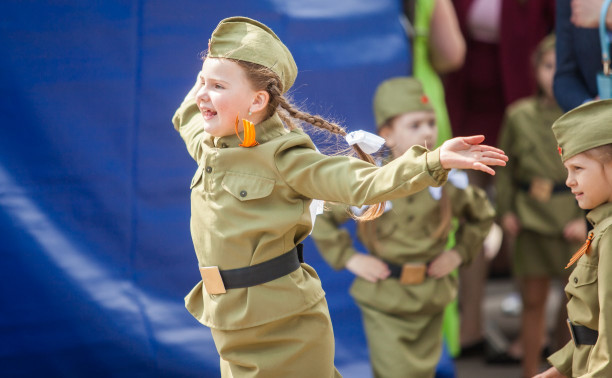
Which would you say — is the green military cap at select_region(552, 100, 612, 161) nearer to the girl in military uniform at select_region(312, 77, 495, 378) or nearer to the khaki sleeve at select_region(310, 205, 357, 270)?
the girl in military uniform at select_region(312, 77, 495, 378)

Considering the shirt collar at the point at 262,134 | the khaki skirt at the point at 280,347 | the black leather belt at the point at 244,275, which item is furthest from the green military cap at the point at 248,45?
the khaki skirt at the point at 280,347

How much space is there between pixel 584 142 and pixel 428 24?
193 cm

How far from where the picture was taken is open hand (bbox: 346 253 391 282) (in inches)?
131

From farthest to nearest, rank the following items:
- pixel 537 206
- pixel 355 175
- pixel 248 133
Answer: pixel 537 206 < pixel 248 133 < pixel 355 175

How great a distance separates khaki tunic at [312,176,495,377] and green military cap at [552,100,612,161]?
0.97 m

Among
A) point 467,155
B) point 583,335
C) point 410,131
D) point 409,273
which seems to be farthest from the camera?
point 410,131

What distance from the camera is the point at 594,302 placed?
2.37 m

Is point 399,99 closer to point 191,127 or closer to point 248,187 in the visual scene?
point 191,127

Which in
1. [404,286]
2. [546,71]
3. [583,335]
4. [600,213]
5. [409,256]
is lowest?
[404,286]

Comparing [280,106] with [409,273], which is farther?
[409,273]

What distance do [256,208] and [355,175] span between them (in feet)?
1.11

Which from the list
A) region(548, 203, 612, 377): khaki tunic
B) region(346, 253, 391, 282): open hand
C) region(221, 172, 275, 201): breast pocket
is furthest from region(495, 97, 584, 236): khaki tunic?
region(221, 172, 275, 201): breast pocket

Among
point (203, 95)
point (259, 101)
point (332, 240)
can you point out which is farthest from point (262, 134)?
point (332, 240)

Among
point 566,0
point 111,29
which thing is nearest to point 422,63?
point 566,0
